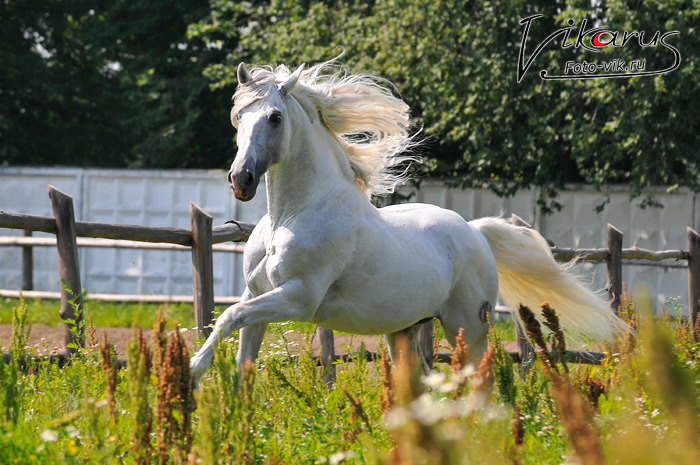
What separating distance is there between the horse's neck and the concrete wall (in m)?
9.15

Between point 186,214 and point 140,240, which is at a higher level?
point 186,214

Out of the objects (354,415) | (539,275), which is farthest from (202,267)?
(354,415)

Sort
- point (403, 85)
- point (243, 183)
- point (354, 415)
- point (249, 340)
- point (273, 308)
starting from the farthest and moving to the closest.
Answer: point (403, 85), point (249, 340), point (273, 308), point (243, 183), point (354, 415)

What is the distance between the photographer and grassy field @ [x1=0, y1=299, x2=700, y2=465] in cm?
167

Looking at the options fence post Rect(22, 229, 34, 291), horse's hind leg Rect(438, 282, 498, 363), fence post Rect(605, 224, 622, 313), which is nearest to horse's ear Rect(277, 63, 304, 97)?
horse's hind leg Rect(438, 282, 498, 363)

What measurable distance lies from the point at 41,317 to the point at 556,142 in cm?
766

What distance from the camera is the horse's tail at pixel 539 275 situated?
19.5 feet

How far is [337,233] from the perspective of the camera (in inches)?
176

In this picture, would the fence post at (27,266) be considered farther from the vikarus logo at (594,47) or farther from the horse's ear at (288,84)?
the horse's ear at (288,84)

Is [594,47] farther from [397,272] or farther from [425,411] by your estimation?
[425,411]

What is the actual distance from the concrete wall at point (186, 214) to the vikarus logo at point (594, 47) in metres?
2.28

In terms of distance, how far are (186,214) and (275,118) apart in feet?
34.1

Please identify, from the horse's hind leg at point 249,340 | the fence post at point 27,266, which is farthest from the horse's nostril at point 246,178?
the fence post at point 27,266

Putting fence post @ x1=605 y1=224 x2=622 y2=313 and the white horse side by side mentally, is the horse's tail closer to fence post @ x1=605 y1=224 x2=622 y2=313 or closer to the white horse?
the white horse
